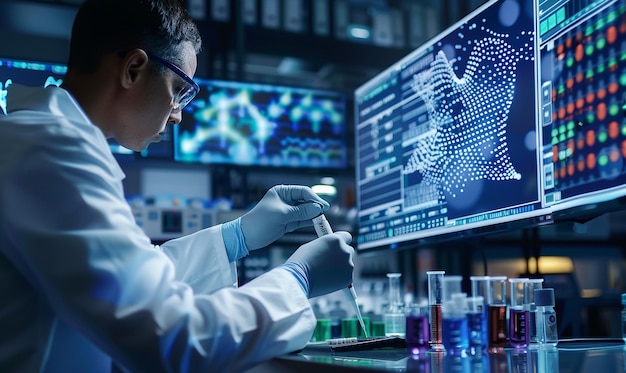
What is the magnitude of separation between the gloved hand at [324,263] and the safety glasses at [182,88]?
15.8 inches

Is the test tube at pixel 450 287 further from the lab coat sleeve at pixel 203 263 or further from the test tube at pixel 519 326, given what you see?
the lab coat sleeve at pixel 203 263

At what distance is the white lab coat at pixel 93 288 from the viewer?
0.84 metres

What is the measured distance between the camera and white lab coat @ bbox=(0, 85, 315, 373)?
33.2 inches

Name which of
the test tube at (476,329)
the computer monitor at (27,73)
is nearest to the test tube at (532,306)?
the test tube at (476,329)

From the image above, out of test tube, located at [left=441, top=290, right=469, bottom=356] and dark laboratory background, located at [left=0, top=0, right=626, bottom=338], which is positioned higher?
dark laboratory background, located at [left=0, top=0, right=626, bottom=338]

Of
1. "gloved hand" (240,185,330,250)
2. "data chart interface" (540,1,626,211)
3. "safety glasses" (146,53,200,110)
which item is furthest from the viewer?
"gloved hand" (240,185,330,250)

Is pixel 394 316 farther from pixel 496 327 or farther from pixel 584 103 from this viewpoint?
pixel 584 103

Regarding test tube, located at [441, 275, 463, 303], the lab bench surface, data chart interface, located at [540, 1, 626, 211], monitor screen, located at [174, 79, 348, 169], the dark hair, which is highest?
monitor screen, located at [174, 79, 348, 169]

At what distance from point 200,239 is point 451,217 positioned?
0.58 metres

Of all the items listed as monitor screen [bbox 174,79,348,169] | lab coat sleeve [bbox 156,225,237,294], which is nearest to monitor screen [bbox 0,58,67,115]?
monitor screen [bbox 174,79,348,169]

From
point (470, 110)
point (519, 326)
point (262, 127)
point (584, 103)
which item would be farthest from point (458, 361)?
point (262, 127)

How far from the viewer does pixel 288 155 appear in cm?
270

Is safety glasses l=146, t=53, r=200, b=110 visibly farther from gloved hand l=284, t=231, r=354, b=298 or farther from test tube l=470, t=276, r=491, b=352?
test tube l=470, t=276, r=491, b=352

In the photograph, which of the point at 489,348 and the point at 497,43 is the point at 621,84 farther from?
the point at 489,348
